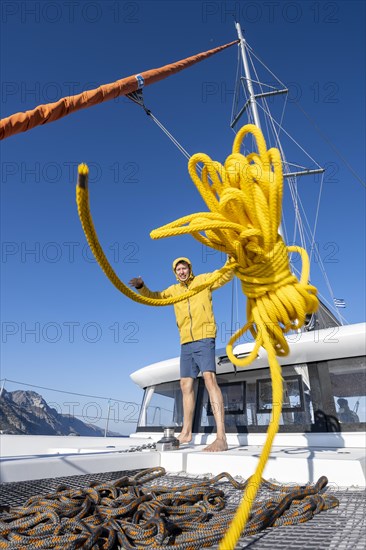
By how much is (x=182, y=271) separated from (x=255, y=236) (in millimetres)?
2183

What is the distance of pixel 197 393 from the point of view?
14.1ft

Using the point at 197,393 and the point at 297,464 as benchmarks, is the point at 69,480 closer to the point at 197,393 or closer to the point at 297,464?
the point at 297,464

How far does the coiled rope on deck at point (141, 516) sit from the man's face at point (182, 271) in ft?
6.21

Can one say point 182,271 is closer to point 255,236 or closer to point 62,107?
point 62,107

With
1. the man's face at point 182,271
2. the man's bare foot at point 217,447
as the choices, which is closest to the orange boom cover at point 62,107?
the man's face at point 182,271

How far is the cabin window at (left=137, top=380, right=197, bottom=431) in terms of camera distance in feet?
15.1

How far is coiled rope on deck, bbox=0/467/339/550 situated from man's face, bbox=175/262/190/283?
6.21 feet

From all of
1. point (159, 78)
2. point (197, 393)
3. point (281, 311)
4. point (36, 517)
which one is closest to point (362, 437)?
point (197, 393)

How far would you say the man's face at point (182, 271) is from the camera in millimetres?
3505

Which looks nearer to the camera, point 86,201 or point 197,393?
point 86,201

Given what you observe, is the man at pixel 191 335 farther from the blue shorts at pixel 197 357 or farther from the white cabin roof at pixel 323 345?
the white cabin roof at pixel 323 345

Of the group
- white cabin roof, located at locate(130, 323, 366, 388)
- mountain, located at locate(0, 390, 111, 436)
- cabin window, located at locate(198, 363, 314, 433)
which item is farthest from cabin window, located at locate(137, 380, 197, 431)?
mountain, located at locate(0, 390, 111, 436)

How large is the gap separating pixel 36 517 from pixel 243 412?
109 inches

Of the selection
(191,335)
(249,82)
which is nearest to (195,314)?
(191,335)
